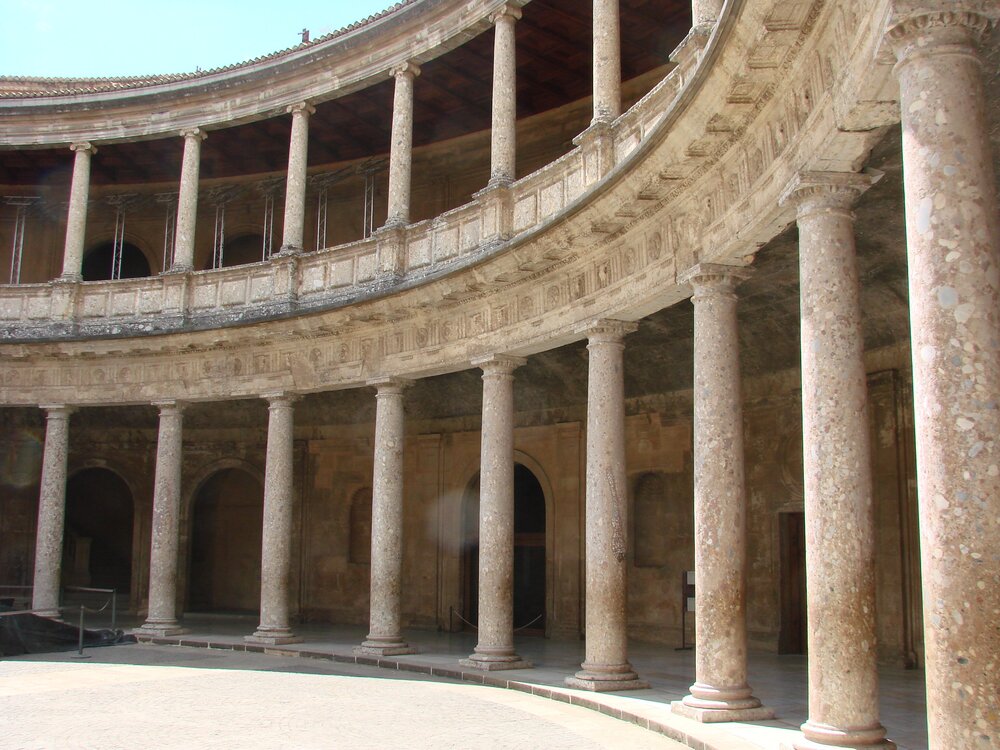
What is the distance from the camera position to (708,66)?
8.12 metres

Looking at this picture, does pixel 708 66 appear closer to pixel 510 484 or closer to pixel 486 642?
pixel 510 484

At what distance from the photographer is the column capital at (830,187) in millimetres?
7578

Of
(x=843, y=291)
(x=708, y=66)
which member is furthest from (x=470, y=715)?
(x=708, y=66)

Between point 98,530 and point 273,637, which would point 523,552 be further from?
point 98,530

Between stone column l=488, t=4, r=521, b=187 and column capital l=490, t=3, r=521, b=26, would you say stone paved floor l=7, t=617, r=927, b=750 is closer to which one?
stone column l=488, t=4, r=521, b=187

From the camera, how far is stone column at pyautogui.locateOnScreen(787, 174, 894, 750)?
7.04 metres

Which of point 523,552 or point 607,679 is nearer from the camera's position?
point 607,679

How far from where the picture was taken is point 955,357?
5254 millimetres

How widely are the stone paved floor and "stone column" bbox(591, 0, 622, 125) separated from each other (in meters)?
6.87

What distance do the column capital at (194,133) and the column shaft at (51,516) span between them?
18.4 ft

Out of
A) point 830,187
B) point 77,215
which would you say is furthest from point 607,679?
point 77,215

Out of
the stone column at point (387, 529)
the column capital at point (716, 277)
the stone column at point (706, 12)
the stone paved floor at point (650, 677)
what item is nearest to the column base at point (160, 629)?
the stone paved floor at point (650, 677)

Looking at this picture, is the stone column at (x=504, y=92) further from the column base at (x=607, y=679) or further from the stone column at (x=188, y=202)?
the stone column at (x=188, y=202)

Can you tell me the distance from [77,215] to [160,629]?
26.7ft
